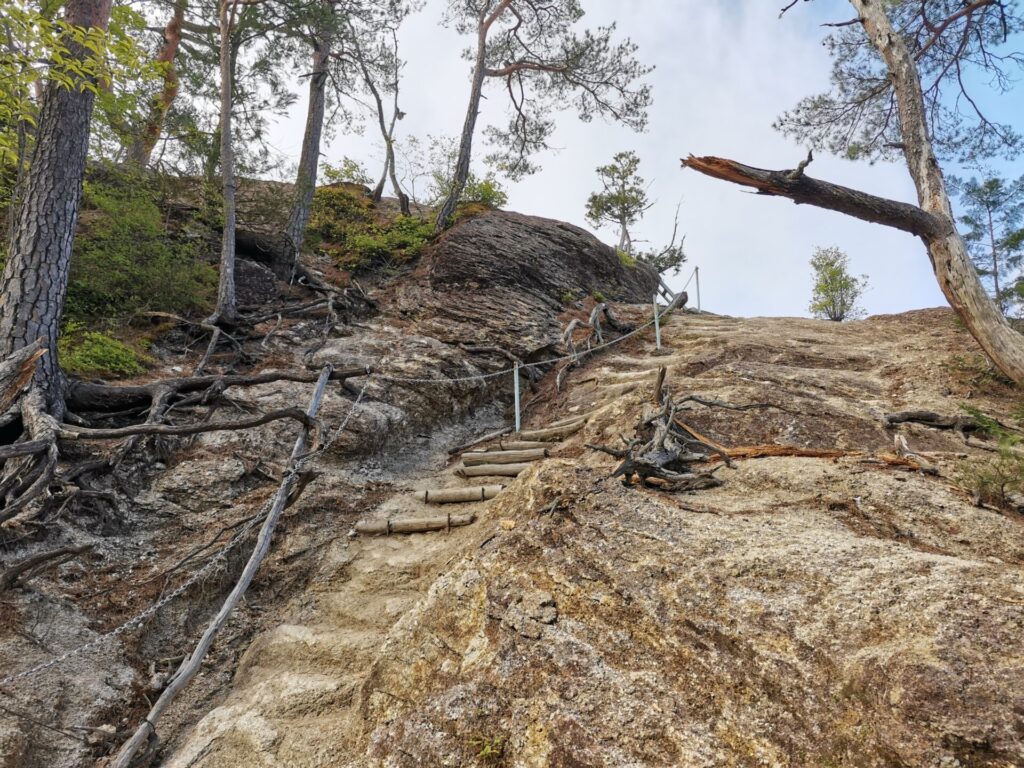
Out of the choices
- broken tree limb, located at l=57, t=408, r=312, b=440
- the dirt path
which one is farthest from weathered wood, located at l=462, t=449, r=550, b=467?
broken tree limb, located at l=57, t=408, r=312, b=440

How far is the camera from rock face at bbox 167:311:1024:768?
1.90 m

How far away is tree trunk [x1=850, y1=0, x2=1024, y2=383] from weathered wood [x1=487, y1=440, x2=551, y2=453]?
5115mm

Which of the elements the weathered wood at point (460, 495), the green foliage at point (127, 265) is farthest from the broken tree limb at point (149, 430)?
the green foliage at point (127, 265)

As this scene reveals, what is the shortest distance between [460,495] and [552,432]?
1.72 meters

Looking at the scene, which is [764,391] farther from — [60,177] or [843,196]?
[60,177]

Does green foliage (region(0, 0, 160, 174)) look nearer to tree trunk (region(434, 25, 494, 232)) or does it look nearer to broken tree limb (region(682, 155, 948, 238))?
broken tree limb (region(682, 155, 948, 238))

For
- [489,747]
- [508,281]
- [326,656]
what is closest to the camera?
[489,747]

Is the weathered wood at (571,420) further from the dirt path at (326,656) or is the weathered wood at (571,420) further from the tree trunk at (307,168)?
the tree trunk at (307,168)

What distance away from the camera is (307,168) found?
11164 millimetres

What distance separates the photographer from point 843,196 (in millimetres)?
5723

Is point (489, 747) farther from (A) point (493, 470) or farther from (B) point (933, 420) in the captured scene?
(B) point (933, 420)

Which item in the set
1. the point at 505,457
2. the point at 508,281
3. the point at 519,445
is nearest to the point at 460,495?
the point at 505,457

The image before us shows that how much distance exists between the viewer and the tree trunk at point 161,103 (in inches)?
378

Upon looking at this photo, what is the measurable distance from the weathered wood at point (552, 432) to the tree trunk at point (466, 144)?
23.0 ft
